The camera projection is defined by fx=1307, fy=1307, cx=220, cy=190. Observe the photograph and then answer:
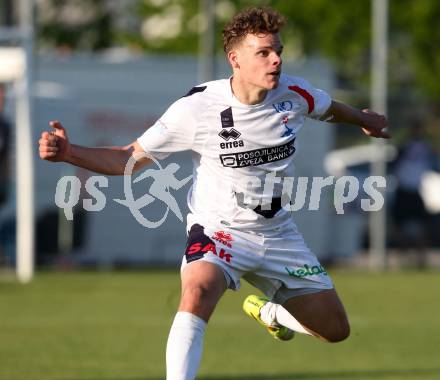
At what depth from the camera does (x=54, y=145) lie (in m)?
7.03

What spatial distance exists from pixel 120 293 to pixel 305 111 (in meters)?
→ 9.29

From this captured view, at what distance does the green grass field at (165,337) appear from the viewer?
10.4 meters

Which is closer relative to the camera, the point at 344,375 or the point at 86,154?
the point at 86,154

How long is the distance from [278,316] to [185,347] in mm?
1827

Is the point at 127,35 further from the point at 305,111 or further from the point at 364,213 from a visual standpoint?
the point at 305,111

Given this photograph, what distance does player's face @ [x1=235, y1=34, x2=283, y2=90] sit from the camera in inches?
289

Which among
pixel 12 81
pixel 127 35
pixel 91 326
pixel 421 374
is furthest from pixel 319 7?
pixel 421 374

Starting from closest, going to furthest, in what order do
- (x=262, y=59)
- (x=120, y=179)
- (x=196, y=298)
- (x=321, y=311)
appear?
(x=196, y=298), (x=262, y=59), (x=321, y=311), (x=120, y=179)

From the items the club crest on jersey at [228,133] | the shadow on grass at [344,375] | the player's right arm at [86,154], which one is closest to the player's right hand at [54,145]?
the player's right arm at [86,154]

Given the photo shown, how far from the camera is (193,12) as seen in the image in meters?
31.5

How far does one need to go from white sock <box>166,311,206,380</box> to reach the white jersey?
79cm

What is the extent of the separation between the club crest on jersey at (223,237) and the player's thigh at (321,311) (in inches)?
28.7

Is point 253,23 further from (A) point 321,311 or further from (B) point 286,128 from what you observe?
(A) point 321,311

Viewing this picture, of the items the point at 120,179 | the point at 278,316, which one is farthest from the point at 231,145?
the point at 120,179
